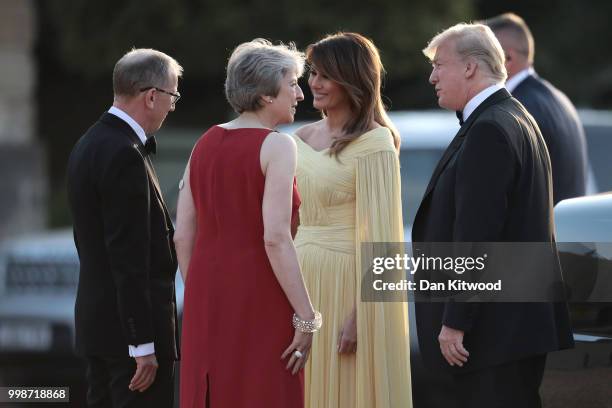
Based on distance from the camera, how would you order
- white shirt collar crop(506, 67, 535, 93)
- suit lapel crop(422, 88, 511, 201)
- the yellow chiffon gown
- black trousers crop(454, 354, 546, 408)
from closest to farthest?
1. black trousers crop(454, 354, 546, 408)
2. suit lapel crop(422, 88, 511, 201)
3. the yellow chiffon gown
4. white shirt collar crop(506, 67, 535, 93)

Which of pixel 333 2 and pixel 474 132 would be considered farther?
pixel 333 2

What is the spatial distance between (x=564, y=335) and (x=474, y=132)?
0.80 metres

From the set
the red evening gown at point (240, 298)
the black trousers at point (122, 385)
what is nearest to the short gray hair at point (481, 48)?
the red evening gown at point (240, 298)

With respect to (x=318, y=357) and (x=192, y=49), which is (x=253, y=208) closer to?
(x=318, y=357)

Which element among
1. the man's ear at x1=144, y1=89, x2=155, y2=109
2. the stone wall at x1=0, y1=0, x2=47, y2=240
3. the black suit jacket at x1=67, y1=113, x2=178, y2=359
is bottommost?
the black suit jacket at x1=67, y1=113, x2=178, y2=359

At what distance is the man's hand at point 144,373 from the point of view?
413 centimetres

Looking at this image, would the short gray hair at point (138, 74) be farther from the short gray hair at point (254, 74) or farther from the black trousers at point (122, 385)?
the black trousers at point (122, 385)

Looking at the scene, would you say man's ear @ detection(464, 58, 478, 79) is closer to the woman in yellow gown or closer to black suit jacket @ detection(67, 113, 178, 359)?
the woman in yellow gown

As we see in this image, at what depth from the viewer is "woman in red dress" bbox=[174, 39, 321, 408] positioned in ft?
13.0

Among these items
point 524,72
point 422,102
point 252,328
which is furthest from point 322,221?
point 422,102

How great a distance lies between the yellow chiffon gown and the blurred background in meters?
7.08

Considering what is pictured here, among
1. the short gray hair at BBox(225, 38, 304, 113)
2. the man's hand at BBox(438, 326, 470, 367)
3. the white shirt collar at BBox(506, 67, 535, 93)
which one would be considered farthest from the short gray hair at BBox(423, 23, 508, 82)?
the white shirt collar at BBox(506, 67, 535, 93)

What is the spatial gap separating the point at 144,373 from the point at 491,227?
1.33 m

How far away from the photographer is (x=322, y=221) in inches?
187
